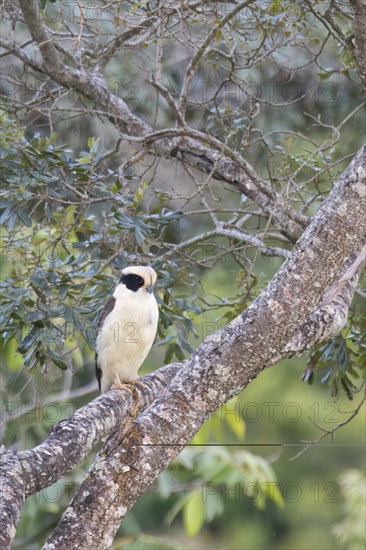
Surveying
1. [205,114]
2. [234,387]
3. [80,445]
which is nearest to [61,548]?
[80,445]

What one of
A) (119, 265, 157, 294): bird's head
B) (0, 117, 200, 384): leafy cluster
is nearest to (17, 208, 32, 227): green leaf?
(0, 117, 200, 384): leafy cluster

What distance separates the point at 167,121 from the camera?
5.28 metres

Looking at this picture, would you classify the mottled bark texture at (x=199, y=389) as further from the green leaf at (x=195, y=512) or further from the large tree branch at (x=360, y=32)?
the green leaf at (x=195, y=512)

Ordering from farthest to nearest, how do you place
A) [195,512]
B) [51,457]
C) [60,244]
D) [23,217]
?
[195,512], [60,244], [23,217], [51,457]

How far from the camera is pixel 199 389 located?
8.32ft

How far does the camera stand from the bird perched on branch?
3652 millimetres

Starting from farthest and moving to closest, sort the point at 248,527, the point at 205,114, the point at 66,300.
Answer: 1. the point at 248,527
2. the point at 205,114
3. the point at 66,300

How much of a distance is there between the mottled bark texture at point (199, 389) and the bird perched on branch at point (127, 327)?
0.97 m

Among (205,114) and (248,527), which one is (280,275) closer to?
(205,114)

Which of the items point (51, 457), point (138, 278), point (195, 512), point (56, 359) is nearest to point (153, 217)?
point (138, 278)

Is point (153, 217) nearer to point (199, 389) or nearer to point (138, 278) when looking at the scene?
point (138, 278)

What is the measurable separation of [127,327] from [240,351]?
1336mm

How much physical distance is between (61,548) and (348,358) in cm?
189

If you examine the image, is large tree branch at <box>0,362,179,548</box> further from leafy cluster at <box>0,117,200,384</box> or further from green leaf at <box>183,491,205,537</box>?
green leaf at <box>183,491,205,537</box>
